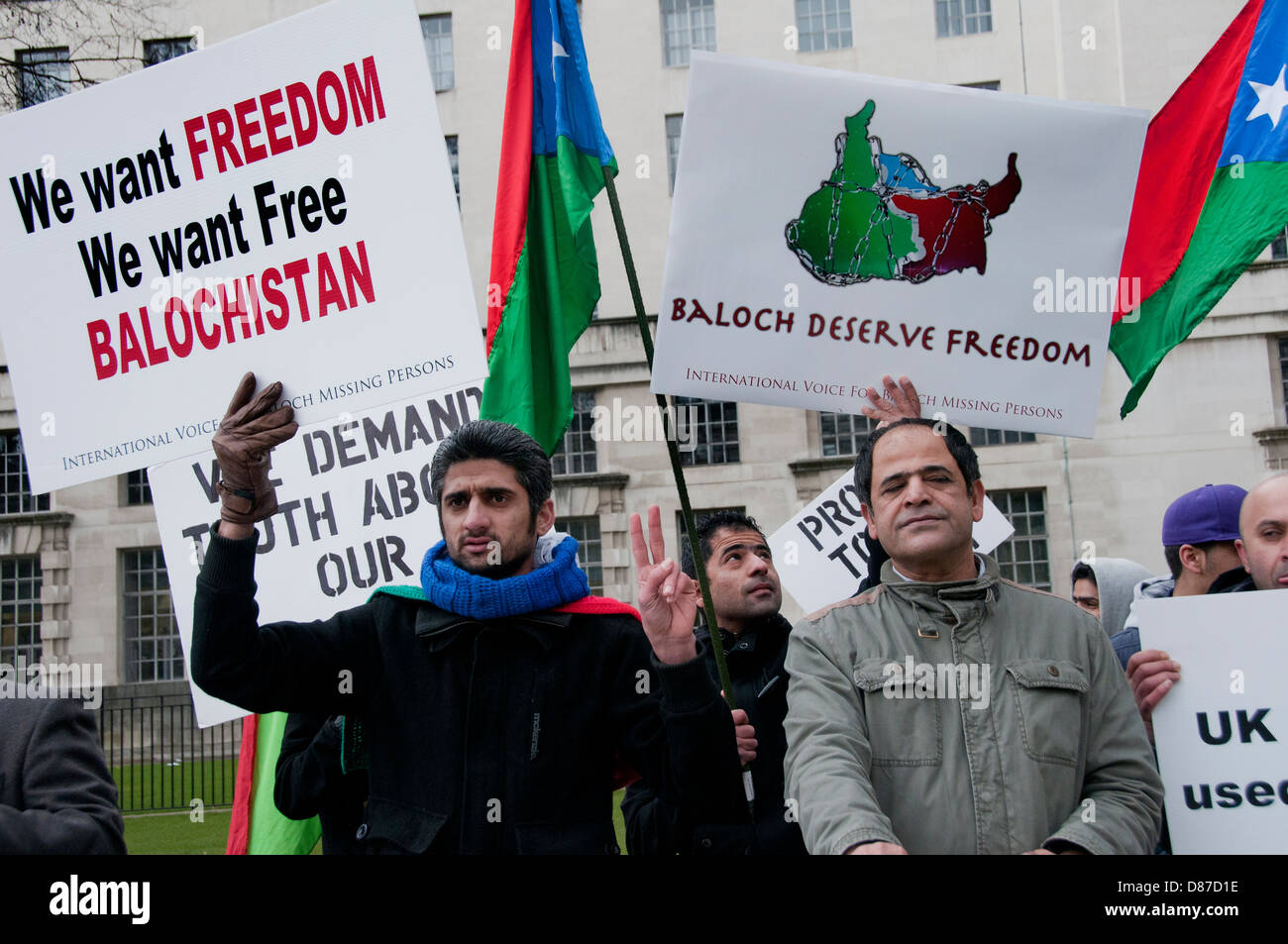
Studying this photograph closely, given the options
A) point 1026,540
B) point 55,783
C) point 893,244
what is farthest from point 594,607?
point 1026,540

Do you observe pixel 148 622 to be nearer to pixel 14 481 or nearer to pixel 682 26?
pixel 14 481

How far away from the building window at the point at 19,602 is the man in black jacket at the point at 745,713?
2582cm

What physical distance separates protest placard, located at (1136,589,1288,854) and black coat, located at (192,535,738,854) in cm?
108

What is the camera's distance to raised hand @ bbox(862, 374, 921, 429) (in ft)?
13.1

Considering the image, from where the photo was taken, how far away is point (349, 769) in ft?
10.5

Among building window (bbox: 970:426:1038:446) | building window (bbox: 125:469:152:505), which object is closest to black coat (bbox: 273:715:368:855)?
building window (bbox: 970:426:1038:446)

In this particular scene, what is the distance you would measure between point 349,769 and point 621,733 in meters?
0.73

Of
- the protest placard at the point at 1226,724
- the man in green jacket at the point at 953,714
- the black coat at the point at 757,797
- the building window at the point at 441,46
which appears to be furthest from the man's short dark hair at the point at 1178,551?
the building window at the point at 441,46

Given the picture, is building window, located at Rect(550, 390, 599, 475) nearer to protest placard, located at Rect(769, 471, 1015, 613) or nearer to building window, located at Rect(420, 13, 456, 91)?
building window, located at Rect(420, 13, 456, 91)

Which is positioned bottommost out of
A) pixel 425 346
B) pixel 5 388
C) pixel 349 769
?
pixel 349 769

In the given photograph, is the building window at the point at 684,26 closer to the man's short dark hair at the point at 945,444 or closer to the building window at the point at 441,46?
the building window at the point at 441,46

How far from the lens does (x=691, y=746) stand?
2.79 metres

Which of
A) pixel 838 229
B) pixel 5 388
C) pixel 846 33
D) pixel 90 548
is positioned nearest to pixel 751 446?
pixel 846 33

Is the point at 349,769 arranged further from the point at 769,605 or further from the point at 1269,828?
the point at 1269,828
